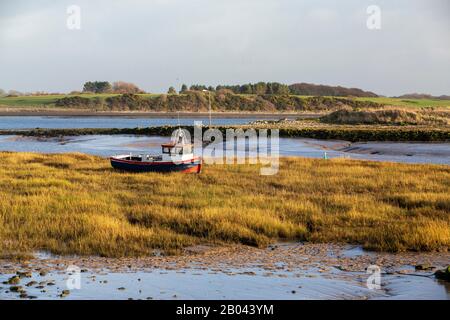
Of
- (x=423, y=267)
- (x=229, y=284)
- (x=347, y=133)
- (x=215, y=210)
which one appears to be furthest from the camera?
(x=347, y=133)

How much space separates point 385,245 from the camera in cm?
1642

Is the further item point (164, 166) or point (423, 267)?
point (164, 166)

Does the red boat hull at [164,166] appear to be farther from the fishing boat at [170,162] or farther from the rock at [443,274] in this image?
the rock at [443,274]

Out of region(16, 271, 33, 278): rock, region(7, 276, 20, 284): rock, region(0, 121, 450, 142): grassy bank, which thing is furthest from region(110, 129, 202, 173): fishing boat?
region(0, 121, 450, 142): grassy bank

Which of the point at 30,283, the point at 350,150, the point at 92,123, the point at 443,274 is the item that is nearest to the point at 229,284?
the point at 30,283

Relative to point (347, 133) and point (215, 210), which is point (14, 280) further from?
point (347, 133)

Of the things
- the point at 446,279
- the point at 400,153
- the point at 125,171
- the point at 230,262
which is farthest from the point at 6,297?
the point at 400,153

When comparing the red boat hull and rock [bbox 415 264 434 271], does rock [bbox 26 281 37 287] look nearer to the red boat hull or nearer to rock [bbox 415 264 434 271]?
rock [bbox 415 264 434 271]

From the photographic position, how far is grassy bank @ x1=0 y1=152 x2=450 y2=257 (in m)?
16.9

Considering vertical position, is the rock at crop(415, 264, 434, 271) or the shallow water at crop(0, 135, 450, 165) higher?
the rock at crop(415, 264, 434, 271)

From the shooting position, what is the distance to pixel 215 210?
65.9 feet

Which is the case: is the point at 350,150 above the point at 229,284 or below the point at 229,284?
below

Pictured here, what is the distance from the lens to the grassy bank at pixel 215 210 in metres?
16.9
